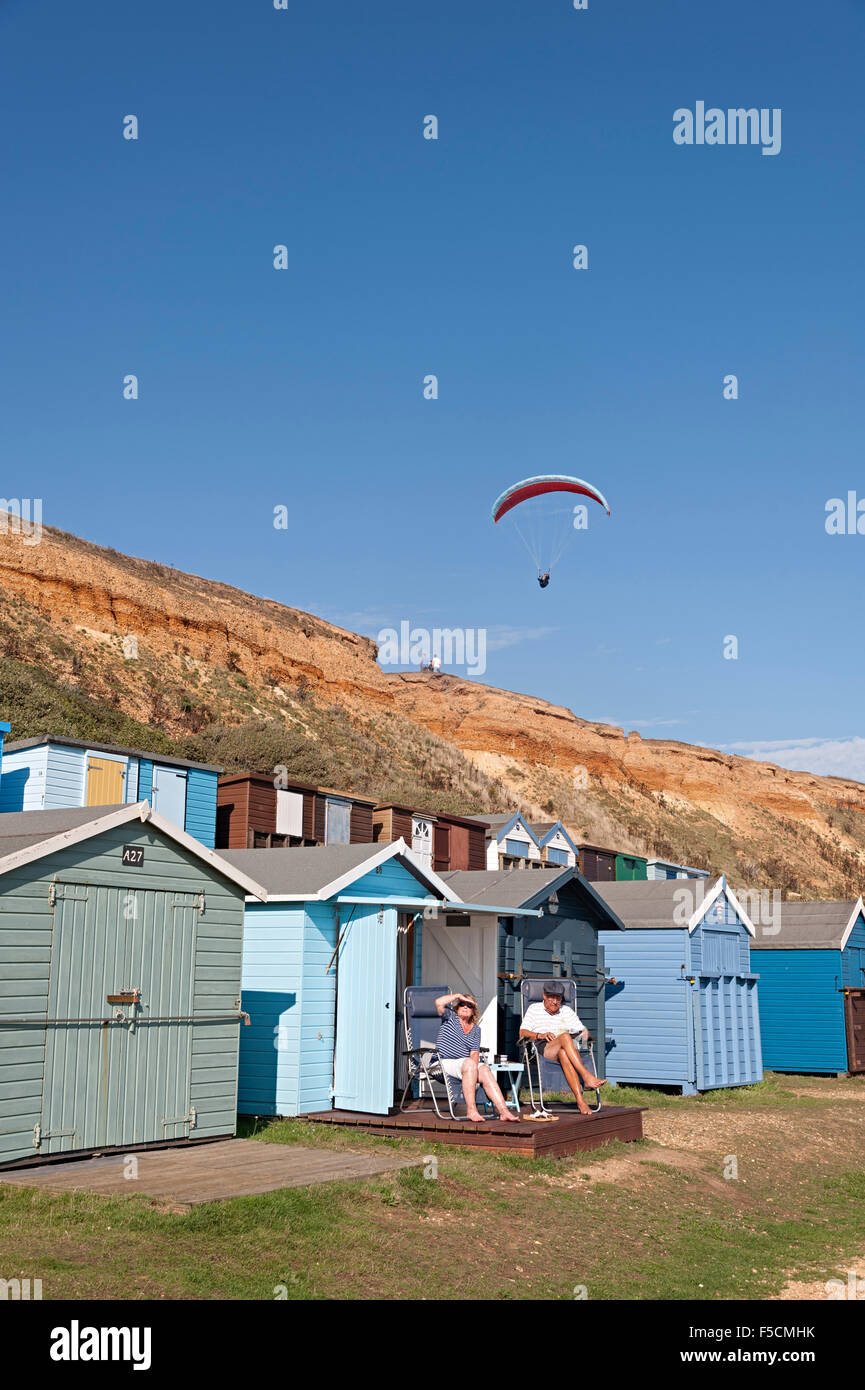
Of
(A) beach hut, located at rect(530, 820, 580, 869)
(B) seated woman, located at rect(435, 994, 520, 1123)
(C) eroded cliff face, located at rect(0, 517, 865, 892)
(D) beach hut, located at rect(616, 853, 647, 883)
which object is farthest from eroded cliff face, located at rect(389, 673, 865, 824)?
(B) seated woman, located at rect(435, 994, 520, 1123)

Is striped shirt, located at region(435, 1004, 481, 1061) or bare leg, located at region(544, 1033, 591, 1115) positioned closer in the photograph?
striped shirt, located at region(435, 1004, 481, 1061)

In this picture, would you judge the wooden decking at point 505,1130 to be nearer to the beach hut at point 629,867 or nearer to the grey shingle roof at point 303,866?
the grey shingle roof at point 303,866

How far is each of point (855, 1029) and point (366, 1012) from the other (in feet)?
48.0

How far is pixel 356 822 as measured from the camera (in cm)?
2806

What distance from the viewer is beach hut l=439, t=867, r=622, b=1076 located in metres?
16.6

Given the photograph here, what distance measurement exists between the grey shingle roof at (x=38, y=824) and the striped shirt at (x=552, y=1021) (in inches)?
229

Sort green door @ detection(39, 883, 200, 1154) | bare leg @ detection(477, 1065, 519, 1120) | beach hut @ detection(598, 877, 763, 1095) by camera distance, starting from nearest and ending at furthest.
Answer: green door @ detection(39, 883, 200, 1154) → bare leg @ detection(477, 1065, 519, 1120) → beach hut @ detection(598, 877, 763, 1095)

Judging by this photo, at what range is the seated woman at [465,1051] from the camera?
42.4ft

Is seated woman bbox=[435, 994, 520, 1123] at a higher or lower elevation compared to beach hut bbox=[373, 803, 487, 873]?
A: lower

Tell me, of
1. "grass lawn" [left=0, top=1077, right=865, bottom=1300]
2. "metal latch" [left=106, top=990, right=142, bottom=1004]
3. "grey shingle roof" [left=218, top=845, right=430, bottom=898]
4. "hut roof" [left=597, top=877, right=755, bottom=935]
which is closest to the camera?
"grass lawn" [left=0, top=1077, right=865, bottom=1300]

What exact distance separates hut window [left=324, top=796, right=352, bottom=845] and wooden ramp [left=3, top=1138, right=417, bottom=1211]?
15.1 metres

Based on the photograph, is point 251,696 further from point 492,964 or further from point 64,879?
point 64,879

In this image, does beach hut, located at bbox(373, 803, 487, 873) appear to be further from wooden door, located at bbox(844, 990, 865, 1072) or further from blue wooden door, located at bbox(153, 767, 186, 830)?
wooden door, located at bbox(844, 990, 865, 1072)

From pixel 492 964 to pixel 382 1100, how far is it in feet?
11.2
